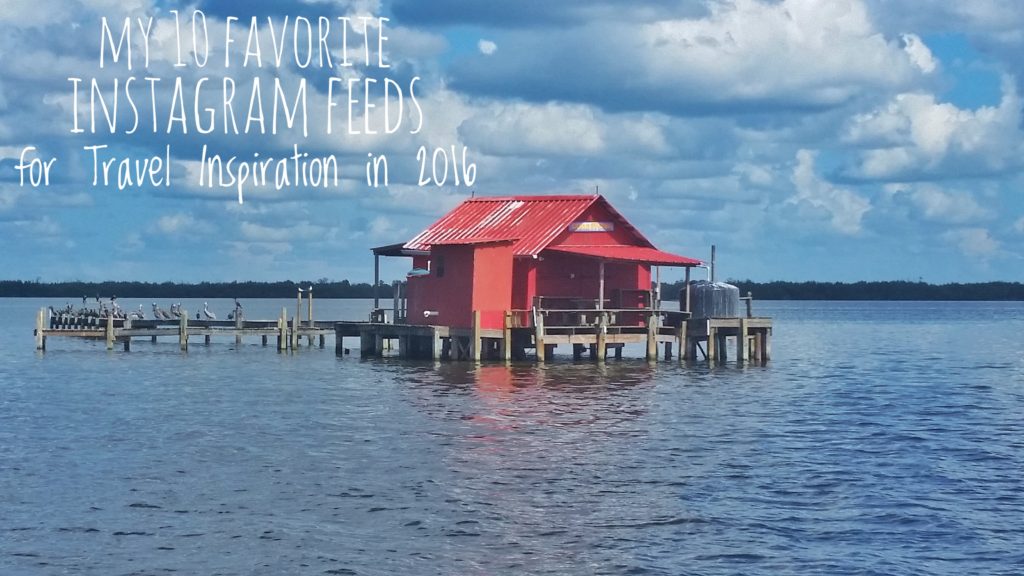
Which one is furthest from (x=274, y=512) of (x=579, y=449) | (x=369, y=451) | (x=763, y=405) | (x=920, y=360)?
(x=920, y=360)

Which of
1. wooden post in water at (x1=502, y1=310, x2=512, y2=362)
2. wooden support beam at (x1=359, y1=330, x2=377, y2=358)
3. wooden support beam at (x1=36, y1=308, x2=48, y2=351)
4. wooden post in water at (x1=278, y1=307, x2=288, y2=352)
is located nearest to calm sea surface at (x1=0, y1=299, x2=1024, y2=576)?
wooden post in water at (x1=502, y1=310, x2=512, y2=362)

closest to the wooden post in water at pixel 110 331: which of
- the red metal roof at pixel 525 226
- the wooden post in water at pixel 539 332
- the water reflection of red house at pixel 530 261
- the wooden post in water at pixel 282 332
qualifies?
the wooden post in water at pixel 282 332

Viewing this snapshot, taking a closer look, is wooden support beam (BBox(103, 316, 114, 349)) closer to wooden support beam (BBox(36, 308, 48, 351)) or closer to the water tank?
wooden support beam (BBox(36, 308, 48, 351))

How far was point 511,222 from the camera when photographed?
170ft

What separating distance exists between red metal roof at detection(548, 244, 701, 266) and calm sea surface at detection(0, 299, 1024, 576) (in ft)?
16.4

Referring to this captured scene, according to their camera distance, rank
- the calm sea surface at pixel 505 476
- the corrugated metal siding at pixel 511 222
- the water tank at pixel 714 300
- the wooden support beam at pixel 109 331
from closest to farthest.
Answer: the calm sea surface at pixel 505 476 → the corrugated metal siding at pixel 511 222 → the water tank at pixel 714 300 → the wooden support beam at pixel 109 331

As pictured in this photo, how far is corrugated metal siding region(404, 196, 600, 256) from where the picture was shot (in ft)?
160

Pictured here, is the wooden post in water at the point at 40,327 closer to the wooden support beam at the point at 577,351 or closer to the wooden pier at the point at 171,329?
the wooden pier at the point at 171,329

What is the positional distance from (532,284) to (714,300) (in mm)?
7434

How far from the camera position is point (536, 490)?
22.6m

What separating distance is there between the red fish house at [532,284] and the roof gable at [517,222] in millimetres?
50

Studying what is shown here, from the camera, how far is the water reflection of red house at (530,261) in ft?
157

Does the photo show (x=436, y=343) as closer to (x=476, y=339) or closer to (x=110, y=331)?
(x=476, y=339)

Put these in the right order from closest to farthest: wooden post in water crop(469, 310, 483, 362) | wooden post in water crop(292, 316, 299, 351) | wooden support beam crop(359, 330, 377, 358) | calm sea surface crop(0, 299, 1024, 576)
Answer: calm sea surface crop(0, 299, 1024, 576) → wooden post in water crop(469, 310, 483, 362) → wooden support beam crop(359, 330, 377, 358) → wooden post in water crop(292, 316, 299, 351)
